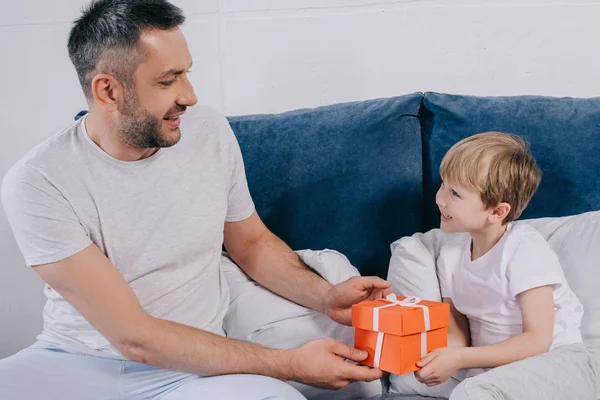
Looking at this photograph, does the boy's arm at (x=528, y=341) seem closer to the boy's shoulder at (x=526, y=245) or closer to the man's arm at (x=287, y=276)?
the boy's shoulder at (x=526, y=245)

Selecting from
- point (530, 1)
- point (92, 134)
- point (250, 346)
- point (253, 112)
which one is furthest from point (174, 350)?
point (530, 1)

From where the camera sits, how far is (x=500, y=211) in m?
1.71

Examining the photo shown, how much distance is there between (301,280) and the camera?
1.85 meters

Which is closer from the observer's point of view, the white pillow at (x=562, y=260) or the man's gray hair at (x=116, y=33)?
the man's gray hair at (x=116, y=33)

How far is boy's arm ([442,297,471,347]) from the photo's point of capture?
5.79ft

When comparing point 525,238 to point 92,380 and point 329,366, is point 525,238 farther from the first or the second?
point 92,380

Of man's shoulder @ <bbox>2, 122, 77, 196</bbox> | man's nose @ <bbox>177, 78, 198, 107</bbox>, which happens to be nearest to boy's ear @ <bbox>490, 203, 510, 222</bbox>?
man's nose @ <bbox>177, 78, 198, 107</bbox>

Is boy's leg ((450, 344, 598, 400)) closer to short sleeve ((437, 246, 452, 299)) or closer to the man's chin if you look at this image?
short sleeve ((437, 246, 452, 299))

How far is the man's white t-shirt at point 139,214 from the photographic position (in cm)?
157

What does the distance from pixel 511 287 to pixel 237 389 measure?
0.64 m

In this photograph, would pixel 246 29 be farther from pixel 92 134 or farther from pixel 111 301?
pixel 111 301

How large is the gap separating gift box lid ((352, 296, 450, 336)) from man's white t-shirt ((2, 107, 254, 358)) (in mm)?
404

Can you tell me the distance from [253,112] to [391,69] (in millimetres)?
468

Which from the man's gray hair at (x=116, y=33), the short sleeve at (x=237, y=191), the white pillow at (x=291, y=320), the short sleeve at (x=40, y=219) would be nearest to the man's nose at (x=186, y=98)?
the man's gray hair at (x=116, y=33)
